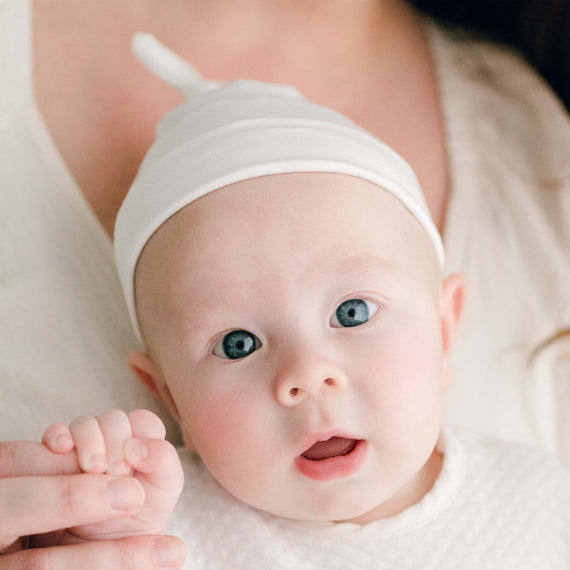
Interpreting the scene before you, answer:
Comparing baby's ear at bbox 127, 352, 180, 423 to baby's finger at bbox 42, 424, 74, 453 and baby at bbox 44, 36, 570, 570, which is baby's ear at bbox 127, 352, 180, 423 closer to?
baby at bbox 44, 36, 570, 570

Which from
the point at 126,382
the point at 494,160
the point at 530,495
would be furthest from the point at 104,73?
the point at 530,495

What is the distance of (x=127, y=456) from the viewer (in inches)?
36.6

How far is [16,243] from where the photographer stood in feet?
4.52

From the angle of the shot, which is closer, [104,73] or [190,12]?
[104,73]

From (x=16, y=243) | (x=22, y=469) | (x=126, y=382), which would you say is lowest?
(x=126, y=382)

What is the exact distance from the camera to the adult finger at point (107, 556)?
91 cm

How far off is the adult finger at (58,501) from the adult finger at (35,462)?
0.02 metres

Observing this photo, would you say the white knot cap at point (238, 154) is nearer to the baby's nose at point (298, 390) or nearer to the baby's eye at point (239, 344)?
the baby's eye at point (239, 344)

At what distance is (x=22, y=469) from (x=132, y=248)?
42 centimetres

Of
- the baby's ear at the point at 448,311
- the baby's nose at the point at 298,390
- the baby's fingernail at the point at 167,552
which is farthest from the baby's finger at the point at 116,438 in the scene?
the baby's ear at the point at 448,311

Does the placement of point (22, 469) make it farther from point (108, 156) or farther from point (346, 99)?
point (346, 99)

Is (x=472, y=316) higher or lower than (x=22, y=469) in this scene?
lower

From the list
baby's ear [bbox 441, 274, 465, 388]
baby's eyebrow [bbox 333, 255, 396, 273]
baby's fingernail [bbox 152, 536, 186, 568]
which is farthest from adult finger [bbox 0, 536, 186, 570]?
baby's ear [bbox 441, 274, 465, 388]

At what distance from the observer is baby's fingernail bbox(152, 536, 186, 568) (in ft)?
3.10
